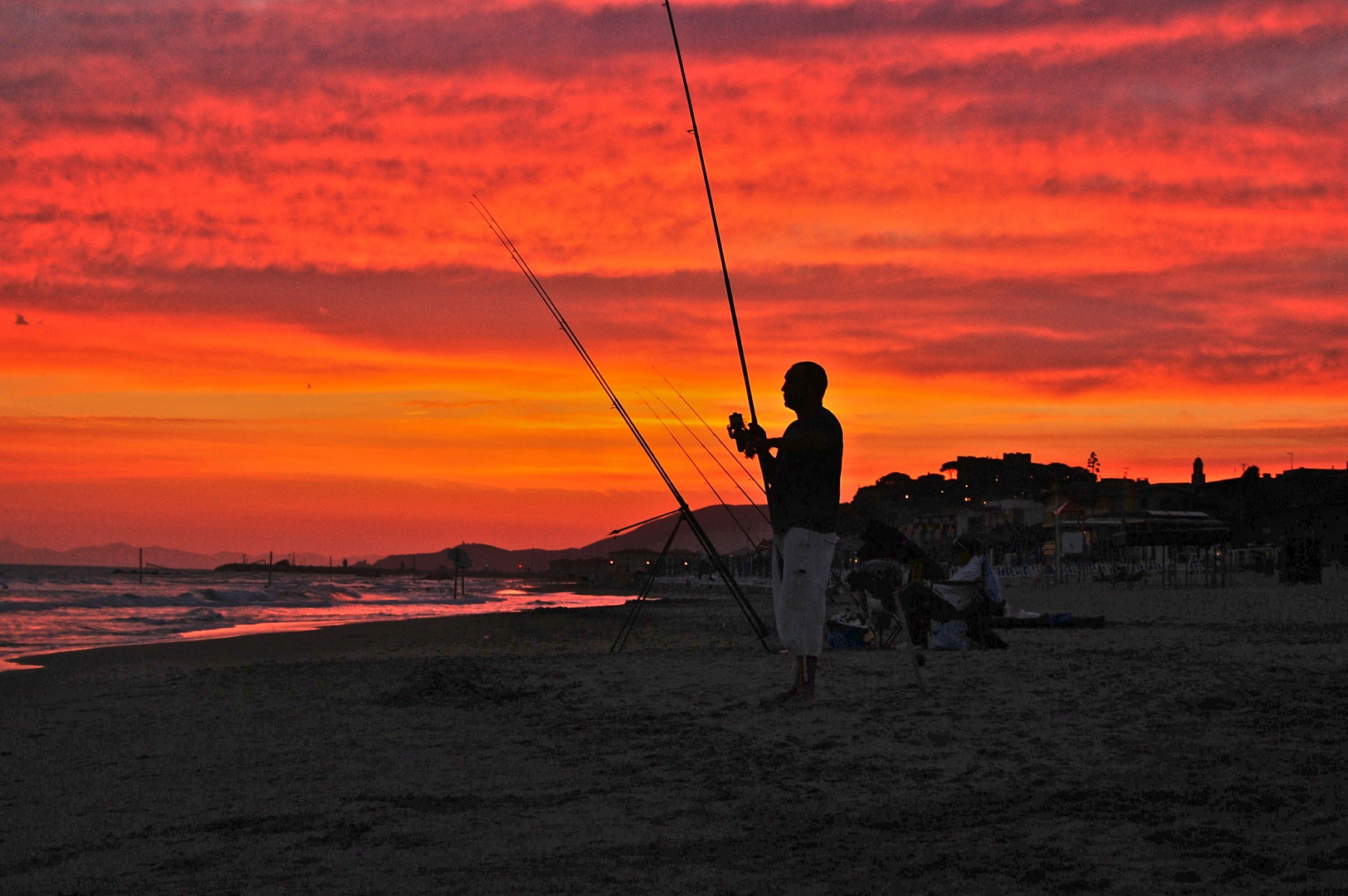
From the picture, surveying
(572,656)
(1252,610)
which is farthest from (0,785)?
(1252,610)

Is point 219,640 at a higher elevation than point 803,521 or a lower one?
lower

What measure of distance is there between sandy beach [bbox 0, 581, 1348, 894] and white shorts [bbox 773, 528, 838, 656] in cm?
41

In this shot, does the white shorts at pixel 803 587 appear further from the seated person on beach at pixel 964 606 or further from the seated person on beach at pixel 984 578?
the seated person on beach at pixel 984 578

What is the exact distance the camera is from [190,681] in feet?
33.6

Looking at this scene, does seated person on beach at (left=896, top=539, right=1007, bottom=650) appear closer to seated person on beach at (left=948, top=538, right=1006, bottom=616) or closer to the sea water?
seated person on beach at (left=948, top=538, right=1006, bottom=616)

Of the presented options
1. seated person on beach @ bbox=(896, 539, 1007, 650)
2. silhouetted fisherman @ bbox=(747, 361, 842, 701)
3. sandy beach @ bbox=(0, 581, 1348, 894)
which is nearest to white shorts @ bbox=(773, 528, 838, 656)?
silhouetted fisherman @ bbox=(747, 361, 842, 701)

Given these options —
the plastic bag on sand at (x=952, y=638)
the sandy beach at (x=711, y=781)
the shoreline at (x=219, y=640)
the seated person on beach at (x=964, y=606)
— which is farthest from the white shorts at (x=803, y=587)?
the shoreline at (x=219, y=640)

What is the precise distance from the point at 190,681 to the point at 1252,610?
52.5ft

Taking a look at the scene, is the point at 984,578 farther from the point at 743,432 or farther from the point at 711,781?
the point at 711,781

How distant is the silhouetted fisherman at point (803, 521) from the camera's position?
20.5 feet

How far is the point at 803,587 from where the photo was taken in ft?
20.6

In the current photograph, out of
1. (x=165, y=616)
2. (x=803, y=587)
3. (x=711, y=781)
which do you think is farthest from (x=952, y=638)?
(x=165, y=616)

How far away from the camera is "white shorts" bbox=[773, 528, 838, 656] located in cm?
624

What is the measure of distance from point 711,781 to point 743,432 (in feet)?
7.52
